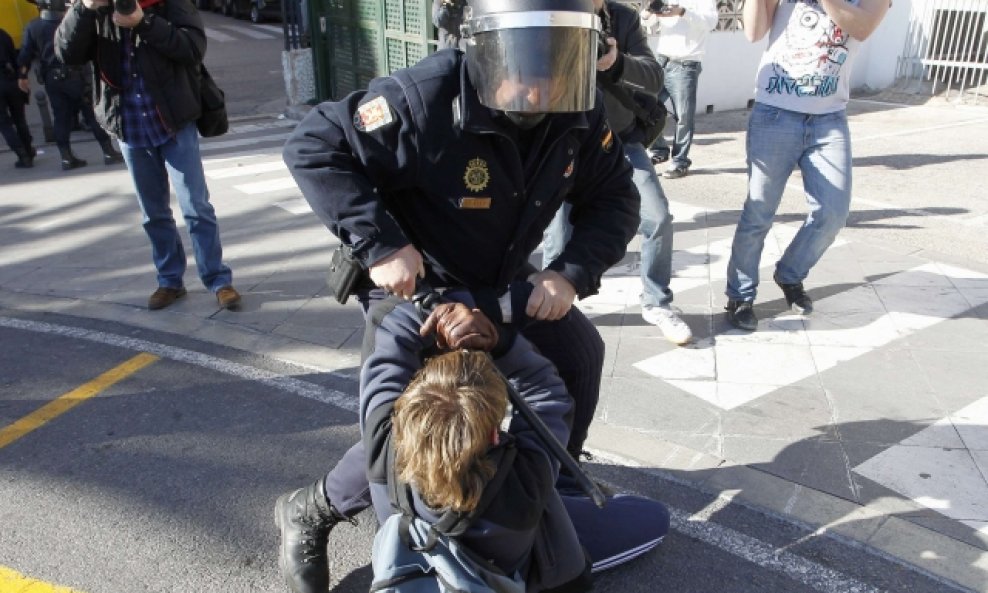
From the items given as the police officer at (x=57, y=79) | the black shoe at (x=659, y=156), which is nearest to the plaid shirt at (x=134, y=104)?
the police officer at (x=57, y=79)

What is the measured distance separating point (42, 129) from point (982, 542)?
1163cm

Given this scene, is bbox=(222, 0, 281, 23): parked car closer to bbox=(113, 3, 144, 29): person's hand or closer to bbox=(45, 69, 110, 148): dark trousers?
bbox=(45, 69, 110, 148): dark trousers

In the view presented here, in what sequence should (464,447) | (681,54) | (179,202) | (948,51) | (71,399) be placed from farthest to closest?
(948,51) → (681,54) → (179,202) → (71,399) → (464,447)

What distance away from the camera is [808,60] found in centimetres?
436

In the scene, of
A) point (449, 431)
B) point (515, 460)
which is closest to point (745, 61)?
point (515, 460)

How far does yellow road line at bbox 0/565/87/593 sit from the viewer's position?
2822 millimetres

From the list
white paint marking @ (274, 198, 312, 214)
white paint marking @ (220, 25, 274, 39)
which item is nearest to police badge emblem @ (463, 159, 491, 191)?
white paint marking @ (274, 198, 312, 214)

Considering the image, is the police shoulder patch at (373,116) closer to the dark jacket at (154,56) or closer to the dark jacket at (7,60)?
the dark jacket at (154,56)

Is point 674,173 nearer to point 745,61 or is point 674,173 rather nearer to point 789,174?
point 789,174

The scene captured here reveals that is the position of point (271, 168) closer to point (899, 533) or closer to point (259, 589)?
point (259, 589)

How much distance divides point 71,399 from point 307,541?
1.98 m

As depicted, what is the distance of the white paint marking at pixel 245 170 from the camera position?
8706mm

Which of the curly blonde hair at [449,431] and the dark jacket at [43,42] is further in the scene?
the dark jacket at [43,42]

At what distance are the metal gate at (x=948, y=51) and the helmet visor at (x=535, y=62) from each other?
11573 mm
